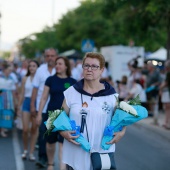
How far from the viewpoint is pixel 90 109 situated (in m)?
5.47

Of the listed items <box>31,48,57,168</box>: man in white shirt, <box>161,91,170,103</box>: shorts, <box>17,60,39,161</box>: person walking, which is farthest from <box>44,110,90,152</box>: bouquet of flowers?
<box>161,91,170,103</box>: shorts

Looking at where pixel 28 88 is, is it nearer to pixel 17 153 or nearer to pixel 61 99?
pixel 17 153

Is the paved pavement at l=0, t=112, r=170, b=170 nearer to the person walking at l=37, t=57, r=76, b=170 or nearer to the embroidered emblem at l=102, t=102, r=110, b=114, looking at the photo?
the person walking at l=37, t=57, r=76, b=170

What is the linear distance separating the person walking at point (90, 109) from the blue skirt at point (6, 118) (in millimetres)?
8412

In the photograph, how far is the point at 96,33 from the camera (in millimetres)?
42938

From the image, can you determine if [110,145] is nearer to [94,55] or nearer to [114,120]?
[114,120]

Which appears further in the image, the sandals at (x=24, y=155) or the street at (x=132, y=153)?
the sandals at (x=24, y=155)

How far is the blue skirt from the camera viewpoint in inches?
547

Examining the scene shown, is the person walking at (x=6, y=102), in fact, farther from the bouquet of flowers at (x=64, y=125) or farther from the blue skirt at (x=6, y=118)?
the bouquet of flowers at (x=64, y=125)

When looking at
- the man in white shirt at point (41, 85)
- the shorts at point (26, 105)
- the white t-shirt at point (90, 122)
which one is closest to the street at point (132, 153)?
the man in white shirt at point (41, 85)

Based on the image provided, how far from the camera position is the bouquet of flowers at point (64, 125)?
212 inches

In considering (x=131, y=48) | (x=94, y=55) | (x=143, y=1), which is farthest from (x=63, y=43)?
(x=94, y=55)

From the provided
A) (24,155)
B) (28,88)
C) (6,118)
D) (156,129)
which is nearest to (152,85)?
(156,129)

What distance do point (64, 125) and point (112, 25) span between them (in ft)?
91.8
